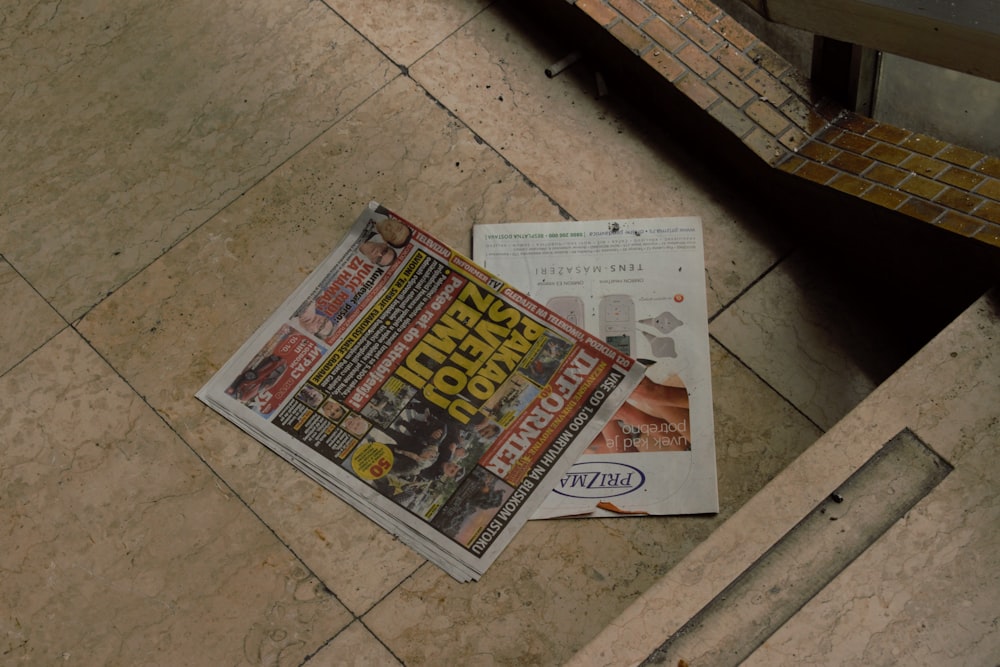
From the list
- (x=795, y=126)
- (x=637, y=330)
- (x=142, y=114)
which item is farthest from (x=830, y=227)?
(x=142, y=114)

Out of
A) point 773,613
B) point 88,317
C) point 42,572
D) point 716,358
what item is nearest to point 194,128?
point 88,317

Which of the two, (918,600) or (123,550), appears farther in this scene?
(123,550)

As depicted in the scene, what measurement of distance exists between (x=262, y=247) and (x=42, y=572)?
507 millimetres

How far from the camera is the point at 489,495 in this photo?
128 centimetres

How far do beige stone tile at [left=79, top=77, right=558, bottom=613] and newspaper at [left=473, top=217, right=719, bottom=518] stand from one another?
0.07 m

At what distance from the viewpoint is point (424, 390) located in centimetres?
132

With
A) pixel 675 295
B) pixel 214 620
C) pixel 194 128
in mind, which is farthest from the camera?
pixel 194 128

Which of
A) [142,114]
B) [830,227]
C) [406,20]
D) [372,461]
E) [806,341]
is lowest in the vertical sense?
[372,461]

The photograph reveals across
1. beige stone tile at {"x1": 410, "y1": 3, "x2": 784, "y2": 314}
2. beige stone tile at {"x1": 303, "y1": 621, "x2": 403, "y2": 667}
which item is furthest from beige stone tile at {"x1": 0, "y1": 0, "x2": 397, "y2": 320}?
beige stone tile at {"x1": 303, "y1": 621, "x2": 403, "y2": 667}

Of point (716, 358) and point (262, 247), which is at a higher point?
point (262, 247)

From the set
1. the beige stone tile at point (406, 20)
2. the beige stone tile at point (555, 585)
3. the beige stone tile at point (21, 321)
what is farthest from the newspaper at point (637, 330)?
the beige stone tile at point (21, 321)

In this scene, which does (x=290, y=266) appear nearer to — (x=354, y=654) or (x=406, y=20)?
(x=406, y=20)

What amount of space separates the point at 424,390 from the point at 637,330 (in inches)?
11.6

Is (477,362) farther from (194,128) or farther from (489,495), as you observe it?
(194,128)
